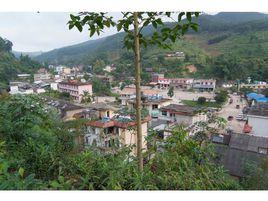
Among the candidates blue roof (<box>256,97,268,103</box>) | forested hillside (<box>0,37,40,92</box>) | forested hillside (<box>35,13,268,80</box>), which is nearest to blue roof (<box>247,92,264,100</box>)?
blue roof (<box>256,97,268,103</box>)

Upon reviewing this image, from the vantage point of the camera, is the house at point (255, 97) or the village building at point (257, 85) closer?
the house at point (255, 97)

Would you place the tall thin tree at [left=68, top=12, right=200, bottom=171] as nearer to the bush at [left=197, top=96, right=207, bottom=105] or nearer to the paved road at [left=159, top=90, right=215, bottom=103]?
the bush at [left=197, top=96, right=207, bottom=105]

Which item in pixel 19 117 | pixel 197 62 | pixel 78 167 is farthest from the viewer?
pixel 197 62

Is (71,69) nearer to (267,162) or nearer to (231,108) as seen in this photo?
(231,108)

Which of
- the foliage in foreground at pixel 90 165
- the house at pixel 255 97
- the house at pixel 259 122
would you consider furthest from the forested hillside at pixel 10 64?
the house at pixel 255 97

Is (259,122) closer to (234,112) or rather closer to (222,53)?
(234,112)

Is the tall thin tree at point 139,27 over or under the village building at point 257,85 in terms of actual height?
over

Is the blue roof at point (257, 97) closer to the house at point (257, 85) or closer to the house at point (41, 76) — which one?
the house at point (257, 85)

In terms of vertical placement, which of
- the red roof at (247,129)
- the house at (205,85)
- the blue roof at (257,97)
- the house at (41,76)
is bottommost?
the red roof at (247,129)
